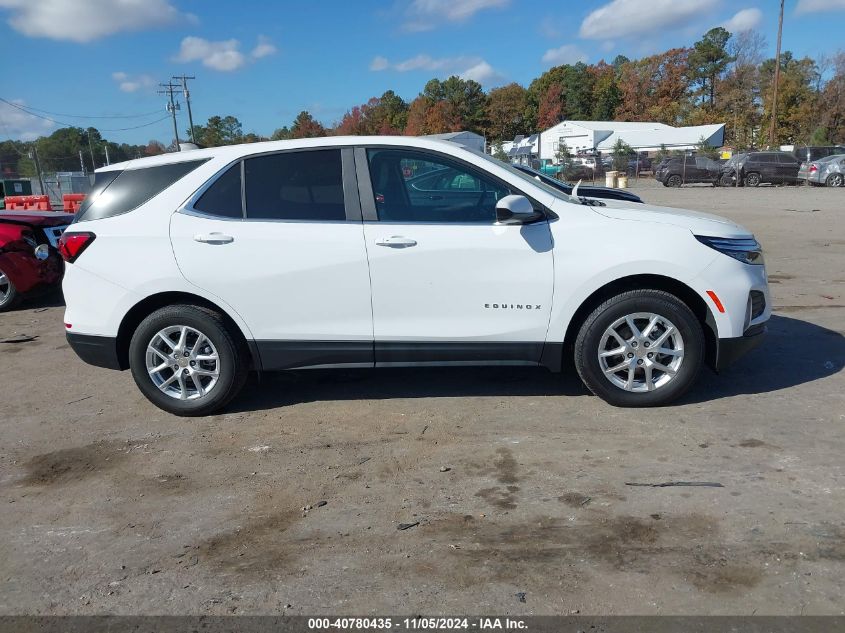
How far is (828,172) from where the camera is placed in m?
31.7

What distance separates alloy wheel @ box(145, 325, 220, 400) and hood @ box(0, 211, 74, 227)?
211 inches

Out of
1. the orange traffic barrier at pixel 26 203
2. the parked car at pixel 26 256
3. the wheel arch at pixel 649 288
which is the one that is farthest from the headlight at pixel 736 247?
the orange traffic barrier at pixel 26 203

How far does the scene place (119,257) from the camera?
4617mm

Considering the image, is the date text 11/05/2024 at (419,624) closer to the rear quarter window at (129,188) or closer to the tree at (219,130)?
the rear quarter window at (129,188)

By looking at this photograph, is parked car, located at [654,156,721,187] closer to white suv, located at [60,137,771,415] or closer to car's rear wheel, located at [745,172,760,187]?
car's rear wheel, located at [745,172,760,187]

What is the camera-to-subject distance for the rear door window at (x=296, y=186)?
457 cm

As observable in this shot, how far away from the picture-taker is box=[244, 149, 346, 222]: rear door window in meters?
4.57

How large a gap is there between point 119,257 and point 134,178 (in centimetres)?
60

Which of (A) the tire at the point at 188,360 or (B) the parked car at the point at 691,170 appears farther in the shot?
(B) the parked car at the point at 691,170

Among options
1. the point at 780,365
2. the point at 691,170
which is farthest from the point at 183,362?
the point at 691,170

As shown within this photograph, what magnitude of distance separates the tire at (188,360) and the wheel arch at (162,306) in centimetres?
5

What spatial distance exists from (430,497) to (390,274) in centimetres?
151

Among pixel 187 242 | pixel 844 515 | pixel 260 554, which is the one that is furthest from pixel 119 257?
pixel 844 515

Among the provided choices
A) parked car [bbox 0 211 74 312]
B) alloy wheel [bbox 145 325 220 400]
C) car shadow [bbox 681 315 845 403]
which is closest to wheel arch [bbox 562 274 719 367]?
car shadow [bbox 681 315 845 403]
